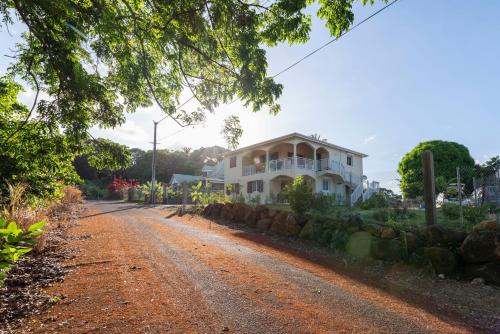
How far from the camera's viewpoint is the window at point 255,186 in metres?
27.7

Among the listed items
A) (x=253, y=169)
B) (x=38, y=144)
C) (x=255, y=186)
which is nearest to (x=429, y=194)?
(x=38, y=144)

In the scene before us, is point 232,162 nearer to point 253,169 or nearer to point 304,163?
point 253,169

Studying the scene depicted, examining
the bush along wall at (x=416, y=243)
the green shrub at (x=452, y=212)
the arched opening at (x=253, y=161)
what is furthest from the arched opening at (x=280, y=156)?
the bush along wall at (x=416, y=243)

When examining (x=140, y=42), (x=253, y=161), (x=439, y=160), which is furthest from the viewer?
(x=253, y=161)

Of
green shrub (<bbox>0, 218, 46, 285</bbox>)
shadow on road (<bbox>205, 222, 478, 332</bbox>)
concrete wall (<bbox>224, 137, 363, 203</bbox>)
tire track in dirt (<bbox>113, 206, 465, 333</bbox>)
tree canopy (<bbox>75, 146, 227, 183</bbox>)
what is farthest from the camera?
tree canopy (<bbox>75, 146, 227, 183</bbox>)

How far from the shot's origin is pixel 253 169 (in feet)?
94.3

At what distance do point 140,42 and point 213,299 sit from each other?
16.2ft

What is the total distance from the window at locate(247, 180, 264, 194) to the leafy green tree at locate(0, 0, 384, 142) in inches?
839

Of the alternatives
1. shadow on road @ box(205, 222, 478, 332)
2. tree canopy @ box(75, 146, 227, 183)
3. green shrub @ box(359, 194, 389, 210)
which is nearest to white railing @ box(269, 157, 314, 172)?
green shrub @ box(359, 194, 389, 210)

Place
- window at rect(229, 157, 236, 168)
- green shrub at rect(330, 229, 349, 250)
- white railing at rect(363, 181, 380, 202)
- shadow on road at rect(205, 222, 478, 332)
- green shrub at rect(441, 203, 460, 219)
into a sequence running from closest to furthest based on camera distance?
1. shadow on road at rect(205, 222, 478, 332)
2. green shrub at rect(330, 229, 349, 250)
3. green shrub at rect(441, 203, 460, 219)
4. white railing at rect(363, 181, 380, 202)
5. window at rect(229, 157, 236, 168)

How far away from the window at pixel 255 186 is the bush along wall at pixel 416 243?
17.6 m

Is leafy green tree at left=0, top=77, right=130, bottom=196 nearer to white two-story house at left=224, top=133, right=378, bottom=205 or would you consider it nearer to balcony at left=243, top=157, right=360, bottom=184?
white two-story house at left=224, top=133, right=378, bottom=205

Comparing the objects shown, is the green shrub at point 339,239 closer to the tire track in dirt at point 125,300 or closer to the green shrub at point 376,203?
the tire track in dirt at point 125,300

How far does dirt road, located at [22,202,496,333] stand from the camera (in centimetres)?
348
